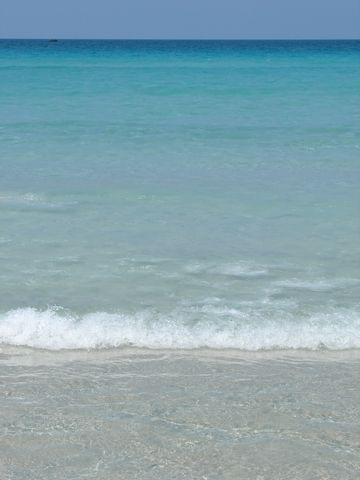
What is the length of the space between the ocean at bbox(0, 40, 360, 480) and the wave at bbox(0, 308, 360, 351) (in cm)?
2

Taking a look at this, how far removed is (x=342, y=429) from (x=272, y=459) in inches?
26.3

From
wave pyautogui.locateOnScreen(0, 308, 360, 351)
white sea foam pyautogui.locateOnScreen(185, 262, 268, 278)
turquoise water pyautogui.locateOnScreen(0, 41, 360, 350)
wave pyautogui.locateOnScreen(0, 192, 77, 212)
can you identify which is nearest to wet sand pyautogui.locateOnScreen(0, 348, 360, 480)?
wave pyautogui.locateOnScreen(0, 308, 360, 351)

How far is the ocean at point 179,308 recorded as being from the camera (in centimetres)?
571

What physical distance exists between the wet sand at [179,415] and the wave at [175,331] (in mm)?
179

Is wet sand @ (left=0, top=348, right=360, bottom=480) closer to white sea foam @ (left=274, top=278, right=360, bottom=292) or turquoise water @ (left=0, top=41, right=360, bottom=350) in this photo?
turquoise water @ (left=0, top=41, right=360, bottom=350)

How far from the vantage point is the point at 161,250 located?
10.6 m

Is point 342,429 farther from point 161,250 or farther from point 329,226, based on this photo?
point 329,226

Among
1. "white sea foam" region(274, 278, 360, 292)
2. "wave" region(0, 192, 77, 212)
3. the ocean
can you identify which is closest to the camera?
the ocean

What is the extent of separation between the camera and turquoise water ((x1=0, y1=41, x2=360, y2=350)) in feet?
26.6

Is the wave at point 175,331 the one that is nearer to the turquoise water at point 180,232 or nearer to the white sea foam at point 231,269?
the turquoise water at point 180,232

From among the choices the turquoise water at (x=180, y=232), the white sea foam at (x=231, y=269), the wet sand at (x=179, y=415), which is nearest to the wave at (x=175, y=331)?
the turquoise water at (x=180, y=232)

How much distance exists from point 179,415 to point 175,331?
1779mm

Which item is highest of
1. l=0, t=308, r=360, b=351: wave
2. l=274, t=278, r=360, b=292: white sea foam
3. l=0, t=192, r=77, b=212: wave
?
l=0, t=308, r=360, b=351: wave

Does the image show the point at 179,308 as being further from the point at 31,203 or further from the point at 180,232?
the point at 31,203
